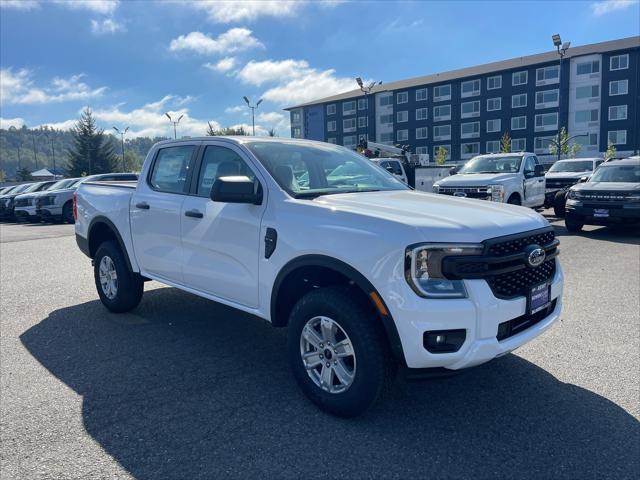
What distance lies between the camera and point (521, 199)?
12797mm

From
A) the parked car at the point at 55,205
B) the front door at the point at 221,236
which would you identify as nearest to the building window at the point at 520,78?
the parked car at the point at 55,205

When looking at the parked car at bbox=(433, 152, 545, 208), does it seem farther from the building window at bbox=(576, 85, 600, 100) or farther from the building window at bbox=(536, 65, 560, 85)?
the building window at bbox=(536, 65, 560, 85)

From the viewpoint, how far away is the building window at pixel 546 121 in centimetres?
6062

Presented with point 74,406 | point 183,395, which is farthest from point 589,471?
point 74,406

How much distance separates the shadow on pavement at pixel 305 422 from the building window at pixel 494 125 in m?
65.6

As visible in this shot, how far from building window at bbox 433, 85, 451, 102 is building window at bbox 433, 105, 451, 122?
1044 millimetres

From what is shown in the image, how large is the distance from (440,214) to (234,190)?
1412 millimetres

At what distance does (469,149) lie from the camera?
6731cm

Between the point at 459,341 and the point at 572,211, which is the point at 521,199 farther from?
the point at 459,341

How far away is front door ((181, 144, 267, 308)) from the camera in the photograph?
150 inches

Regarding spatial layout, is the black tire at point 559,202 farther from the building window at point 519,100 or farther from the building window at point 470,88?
the building window at point 470,88

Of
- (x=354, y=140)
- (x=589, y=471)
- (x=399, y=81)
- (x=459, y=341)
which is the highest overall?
(x=399, y=81)

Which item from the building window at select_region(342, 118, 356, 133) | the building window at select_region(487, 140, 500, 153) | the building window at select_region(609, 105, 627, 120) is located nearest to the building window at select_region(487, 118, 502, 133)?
the building window at select_region(487, 140, 500, 153)

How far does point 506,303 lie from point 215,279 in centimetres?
227
